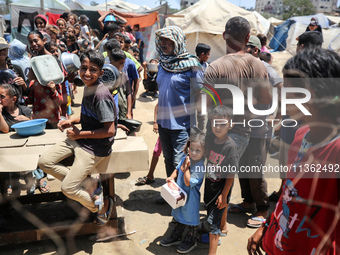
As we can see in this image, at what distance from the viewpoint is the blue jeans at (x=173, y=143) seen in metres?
2.41

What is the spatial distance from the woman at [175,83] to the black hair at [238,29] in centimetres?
40

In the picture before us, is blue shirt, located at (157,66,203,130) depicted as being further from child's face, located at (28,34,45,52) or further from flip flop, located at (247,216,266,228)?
child's face, located at (28,34,45,52)

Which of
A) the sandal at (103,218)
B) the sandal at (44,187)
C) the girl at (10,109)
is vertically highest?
the girl at (10,109)

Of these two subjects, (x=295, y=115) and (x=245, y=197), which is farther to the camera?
(x=245, y=197)

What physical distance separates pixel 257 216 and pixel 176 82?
1.26 metres

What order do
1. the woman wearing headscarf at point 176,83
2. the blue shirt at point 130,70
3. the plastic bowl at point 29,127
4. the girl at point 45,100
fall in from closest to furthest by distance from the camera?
the plastic bowl at point 29,127
the woman wearing headscarf at point 176,83
the girl at point 45,100
the blue shirt at point 130,70

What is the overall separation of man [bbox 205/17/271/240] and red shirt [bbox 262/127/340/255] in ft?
2.95

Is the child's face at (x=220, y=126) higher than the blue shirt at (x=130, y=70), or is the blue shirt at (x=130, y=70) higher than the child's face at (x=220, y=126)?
the child's face at (x=220, y=126)

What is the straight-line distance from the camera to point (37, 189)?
9.52 ft

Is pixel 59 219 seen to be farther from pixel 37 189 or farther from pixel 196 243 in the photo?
pixel 196 243

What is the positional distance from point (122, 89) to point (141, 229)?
1.46 meters

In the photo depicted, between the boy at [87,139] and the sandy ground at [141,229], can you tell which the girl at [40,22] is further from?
the boy at [87,139]

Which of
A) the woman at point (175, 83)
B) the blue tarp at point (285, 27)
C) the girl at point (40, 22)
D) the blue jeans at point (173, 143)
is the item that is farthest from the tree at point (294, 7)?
the blue tarp at point (285, 27)

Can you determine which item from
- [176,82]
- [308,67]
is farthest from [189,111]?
[308,67]
